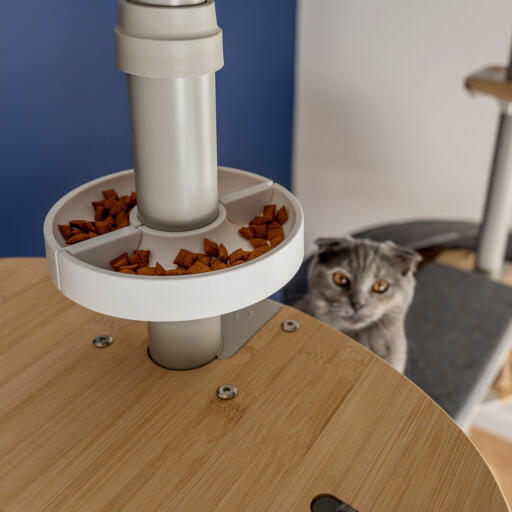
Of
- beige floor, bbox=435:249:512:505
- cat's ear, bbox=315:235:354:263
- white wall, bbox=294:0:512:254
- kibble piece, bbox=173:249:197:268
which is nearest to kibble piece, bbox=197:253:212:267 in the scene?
kibble piece, bbox=173:249:197:268

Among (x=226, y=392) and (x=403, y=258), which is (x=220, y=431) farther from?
(x=403, y=258)

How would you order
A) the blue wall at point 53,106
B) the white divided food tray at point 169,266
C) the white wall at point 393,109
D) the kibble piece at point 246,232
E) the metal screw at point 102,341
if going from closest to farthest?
the white divided food tray at point 169,266 → the kibble piece at point 246,232 → the metal screw at point 102,341 → the blue wall at point 53,106 → the white wall at point 393,109

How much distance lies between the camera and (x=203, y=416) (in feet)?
2.11

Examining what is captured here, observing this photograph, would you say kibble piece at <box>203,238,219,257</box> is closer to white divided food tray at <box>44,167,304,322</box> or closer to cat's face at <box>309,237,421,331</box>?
white divided food tray at <box>44,167,304,322</box>

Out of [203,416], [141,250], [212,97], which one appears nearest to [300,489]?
[203,416]

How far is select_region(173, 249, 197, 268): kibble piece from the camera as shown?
0.59m

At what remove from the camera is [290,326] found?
78 centimetres

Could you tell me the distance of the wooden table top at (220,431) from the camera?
56 cm

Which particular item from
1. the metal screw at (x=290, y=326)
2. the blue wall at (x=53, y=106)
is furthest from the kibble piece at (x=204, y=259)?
the blue wall at (x=53, y=106)

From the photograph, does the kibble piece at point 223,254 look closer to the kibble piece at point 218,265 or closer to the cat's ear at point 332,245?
the kibble piece at point 218,265

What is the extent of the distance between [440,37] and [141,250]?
61.1 inches

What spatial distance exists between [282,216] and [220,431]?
23 cm

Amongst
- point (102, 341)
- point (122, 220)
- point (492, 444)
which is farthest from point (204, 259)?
point (492, 444)

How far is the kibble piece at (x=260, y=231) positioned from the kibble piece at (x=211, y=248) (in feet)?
0.18
